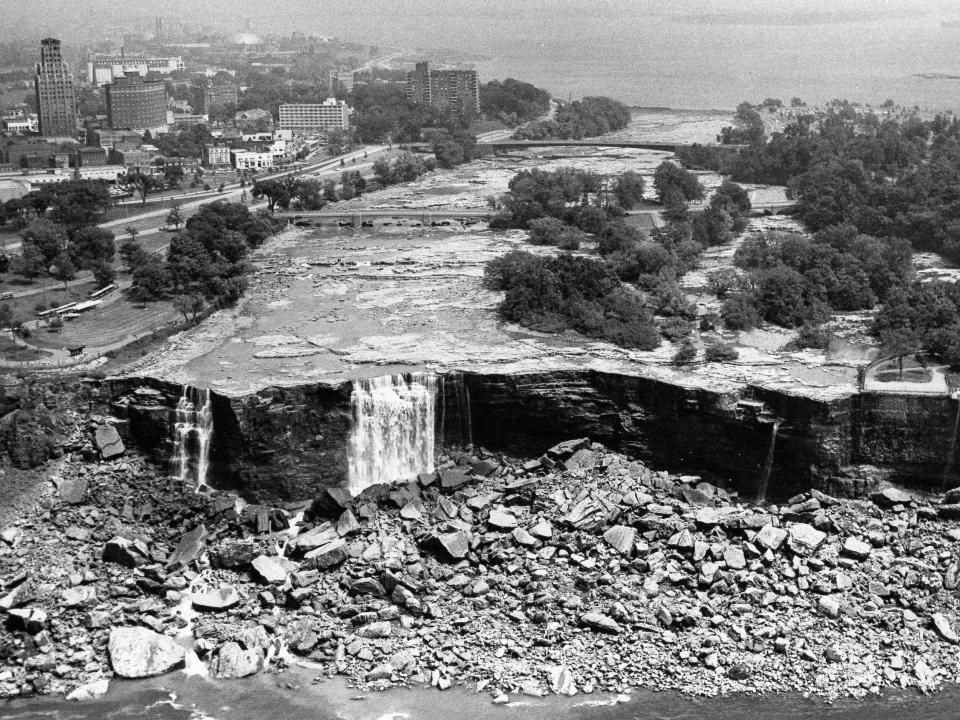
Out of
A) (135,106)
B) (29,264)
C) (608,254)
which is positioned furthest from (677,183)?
(135,106)

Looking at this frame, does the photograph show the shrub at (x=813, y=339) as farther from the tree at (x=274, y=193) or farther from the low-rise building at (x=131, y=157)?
the low-rise building at (x=131, y=157)

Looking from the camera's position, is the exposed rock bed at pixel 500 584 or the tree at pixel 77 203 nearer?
the exposed rock bed at pixel 500 584

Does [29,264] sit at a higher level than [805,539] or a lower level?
higher

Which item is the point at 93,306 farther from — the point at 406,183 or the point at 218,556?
the point at 406,183

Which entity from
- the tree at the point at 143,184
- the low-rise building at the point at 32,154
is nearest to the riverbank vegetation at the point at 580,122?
the low-rise building at the point at 32,154

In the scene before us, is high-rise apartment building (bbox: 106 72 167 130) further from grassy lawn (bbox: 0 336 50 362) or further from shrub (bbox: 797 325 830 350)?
shrub (bbox: 797 325 830 350)

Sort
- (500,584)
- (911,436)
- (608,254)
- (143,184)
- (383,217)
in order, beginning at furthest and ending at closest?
(143,184) < (383,217) < (608,254) < (911,436) < (500,584)

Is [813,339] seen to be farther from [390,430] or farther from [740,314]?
[390,430]
